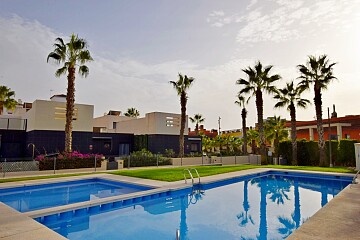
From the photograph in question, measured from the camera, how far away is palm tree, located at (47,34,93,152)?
19.4 m

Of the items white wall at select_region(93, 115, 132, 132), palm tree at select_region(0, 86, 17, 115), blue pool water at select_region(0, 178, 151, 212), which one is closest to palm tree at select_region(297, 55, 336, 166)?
blue pool water at select_region(0, 178, 151, 212)

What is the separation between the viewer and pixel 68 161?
60.6 ft

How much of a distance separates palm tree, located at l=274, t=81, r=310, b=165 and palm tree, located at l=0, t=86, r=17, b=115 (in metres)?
29.9

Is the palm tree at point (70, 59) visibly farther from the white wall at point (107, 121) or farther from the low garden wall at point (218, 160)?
the white wall at point (107, 121)

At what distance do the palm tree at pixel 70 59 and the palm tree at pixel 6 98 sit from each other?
1500 centimetres

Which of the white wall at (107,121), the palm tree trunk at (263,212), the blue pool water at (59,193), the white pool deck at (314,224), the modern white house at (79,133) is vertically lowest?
the palm tree trunk at (263,212)

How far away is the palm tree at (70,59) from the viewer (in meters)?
19.4

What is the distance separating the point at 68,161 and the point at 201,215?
1301cm

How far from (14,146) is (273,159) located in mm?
24721

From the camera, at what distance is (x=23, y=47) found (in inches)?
613

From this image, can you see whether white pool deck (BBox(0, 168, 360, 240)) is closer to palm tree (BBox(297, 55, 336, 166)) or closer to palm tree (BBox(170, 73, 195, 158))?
palm tree (BBox(297, 55, 336, 166))

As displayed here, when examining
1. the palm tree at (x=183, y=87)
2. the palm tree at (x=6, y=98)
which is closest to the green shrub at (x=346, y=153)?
the palm tree at (x=183, y=87)

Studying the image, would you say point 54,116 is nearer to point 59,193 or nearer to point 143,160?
point 143,160

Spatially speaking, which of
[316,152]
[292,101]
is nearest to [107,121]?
[292,101]
